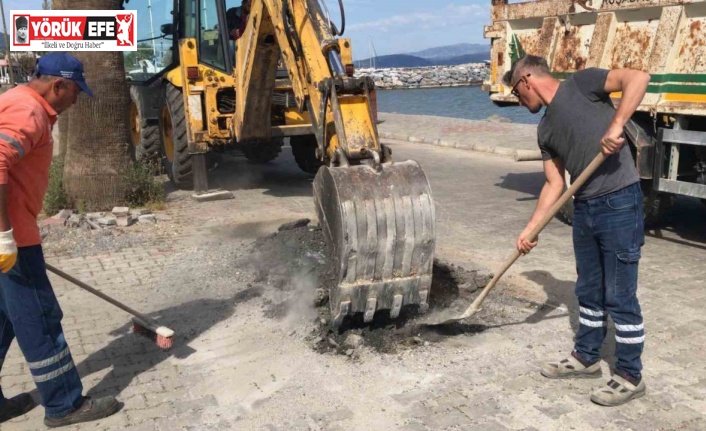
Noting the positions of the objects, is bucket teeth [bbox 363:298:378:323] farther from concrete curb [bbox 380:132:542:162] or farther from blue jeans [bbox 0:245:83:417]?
concrete curb [bbox 380:132:542:162]

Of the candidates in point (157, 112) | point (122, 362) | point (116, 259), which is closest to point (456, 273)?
point (122, 362)

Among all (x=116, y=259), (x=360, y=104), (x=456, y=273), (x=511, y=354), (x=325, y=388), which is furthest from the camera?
(x=116, y=259)

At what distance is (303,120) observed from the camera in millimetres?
9539

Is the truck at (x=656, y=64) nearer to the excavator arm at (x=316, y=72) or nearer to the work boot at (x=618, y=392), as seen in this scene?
the excavator arm at (x=316, y=72)

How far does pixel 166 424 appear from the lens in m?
3.64

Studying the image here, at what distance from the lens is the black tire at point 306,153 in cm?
1082

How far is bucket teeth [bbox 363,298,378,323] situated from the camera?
14.0ft

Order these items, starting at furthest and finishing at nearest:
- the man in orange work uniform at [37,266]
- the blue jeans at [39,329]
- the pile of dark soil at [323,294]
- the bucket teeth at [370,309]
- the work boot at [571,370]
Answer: the pile of dark soil at [323,294]
the bucket teeth at [370,309]
the work boot at [571,370]
the blue jeans at [39,329]
the man in orange work uniform at [37,266]

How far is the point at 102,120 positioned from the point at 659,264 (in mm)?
6440

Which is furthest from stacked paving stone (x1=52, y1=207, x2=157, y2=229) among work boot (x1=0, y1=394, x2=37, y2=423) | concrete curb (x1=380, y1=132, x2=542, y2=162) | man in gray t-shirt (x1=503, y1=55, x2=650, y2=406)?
concrete curb (x1=380, y1=132, x2=542, y2=162)

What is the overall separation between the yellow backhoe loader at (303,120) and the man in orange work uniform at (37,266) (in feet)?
5.20

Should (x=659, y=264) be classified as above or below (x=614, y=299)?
below

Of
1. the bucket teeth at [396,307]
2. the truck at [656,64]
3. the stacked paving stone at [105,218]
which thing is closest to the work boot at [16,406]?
the bucket teeth at [396,307]

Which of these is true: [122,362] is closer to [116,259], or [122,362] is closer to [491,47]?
[116,259]
